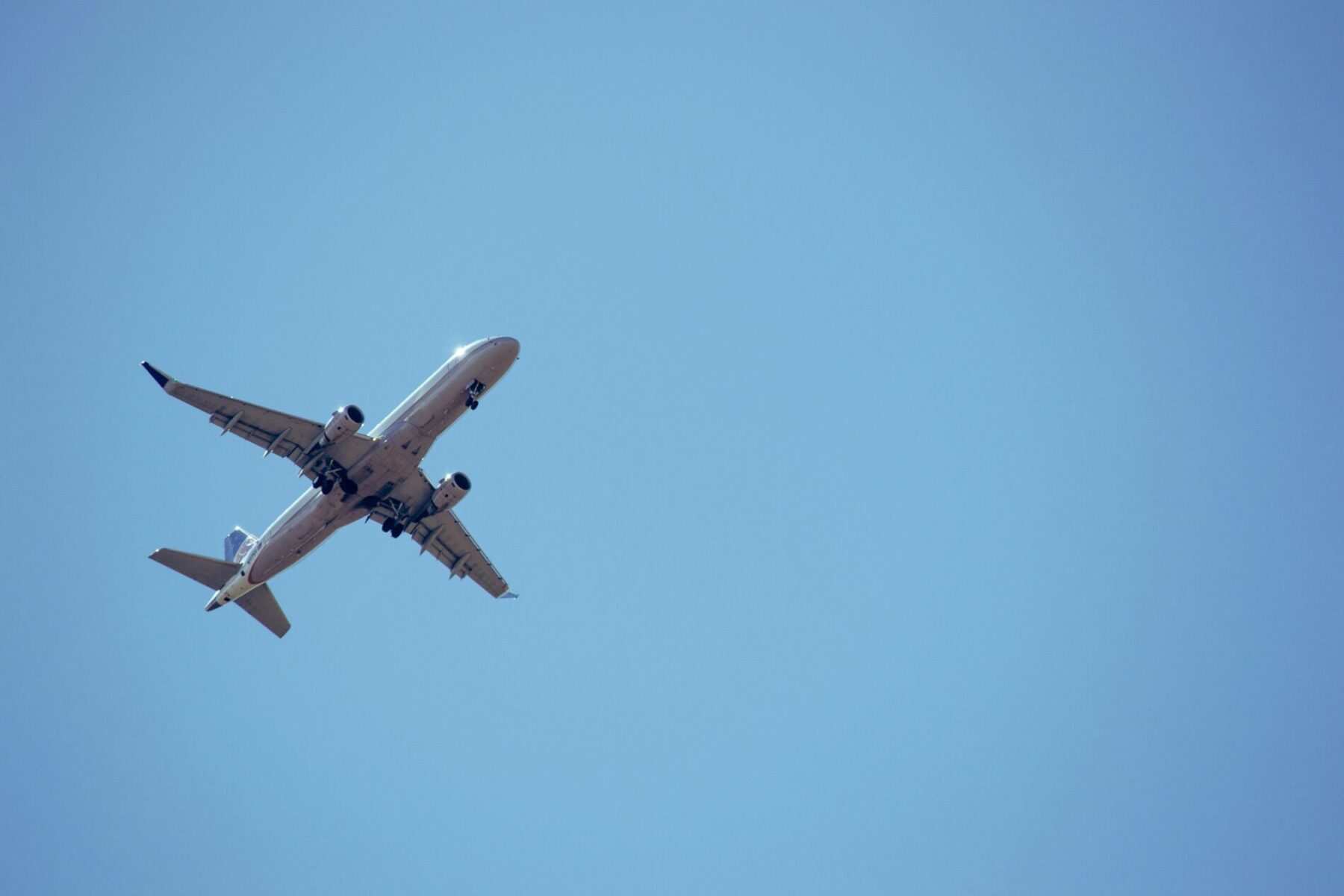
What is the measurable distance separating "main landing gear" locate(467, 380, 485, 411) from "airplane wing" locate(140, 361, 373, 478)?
16.2ft

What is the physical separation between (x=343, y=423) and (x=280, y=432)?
11.5ft

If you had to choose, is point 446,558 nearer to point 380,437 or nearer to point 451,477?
point 451,477

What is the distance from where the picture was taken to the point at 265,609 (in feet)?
209

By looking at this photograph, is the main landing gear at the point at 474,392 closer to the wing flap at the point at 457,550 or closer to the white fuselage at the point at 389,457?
the white fuselage at the point at 389,457

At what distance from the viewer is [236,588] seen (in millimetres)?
59688

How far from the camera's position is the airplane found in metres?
55.4

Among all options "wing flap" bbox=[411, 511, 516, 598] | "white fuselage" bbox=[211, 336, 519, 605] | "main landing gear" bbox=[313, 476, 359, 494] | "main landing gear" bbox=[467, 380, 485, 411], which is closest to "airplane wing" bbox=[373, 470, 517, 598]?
"wing flap" bbox=[411, 511, 516, 598]

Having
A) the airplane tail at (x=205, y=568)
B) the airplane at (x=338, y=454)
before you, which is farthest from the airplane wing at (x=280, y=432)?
the airplane tail at (x=205, y=568)

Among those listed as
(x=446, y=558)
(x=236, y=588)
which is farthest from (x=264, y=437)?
(x=446, y=558)

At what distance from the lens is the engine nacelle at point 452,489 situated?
59875 mm

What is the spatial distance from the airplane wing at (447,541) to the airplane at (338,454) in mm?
204

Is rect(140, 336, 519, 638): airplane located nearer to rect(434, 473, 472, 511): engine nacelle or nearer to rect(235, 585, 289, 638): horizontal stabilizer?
rect(434, 473, 472, 511): engine nacelle

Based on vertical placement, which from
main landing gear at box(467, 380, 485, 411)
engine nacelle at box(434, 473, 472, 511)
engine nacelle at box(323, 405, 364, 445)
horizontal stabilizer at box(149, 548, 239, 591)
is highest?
main landing gear at box(467, 380, 485, 411)

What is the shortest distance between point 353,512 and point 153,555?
10.1 meters
